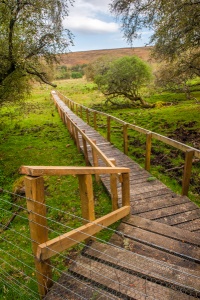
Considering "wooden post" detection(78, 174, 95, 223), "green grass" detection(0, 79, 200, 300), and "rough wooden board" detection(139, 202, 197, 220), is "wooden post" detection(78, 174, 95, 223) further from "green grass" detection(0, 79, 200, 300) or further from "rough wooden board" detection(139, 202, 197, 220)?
"rough wooden board" detection(139, 202, 197, 220)

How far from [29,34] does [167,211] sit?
23.7 feet

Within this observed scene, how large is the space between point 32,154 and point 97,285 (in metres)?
8.07

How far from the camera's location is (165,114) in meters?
16.0

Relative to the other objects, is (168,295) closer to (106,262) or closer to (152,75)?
(106,262)

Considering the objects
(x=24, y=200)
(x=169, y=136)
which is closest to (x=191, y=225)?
(x=24, y=200)

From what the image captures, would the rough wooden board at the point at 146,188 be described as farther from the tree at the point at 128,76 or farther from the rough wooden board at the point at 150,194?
the tree at the point at 128,76

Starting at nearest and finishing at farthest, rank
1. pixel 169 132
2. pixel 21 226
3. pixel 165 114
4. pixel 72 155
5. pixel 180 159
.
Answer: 1. pixel 21 226
2. pixel 180 159
3. pixel 72 155
4. pixel 169 132
5. pixel 165 114

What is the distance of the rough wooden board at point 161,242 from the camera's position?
3.28 meters

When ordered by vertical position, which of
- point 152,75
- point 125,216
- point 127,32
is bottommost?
point 125,216

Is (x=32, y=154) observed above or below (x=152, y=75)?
below

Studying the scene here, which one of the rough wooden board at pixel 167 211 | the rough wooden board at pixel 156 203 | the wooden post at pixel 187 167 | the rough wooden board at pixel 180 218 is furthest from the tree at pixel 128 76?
the rough wooden board at pixel 180 218

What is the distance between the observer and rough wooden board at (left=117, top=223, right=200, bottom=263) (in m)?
3.28

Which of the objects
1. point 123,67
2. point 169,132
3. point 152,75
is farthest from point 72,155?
point 152,75

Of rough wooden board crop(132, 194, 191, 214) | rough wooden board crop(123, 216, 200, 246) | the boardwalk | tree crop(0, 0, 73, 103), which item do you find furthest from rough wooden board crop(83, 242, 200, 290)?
tree crop(0, 0, 73, 103)
